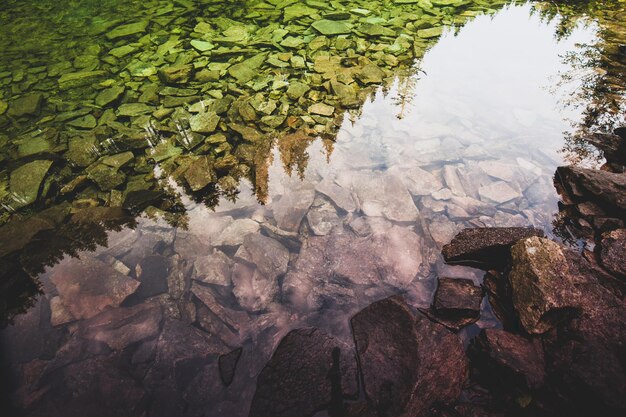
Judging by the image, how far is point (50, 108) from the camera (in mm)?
5496

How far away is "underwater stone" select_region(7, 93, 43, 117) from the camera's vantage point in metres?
5.35

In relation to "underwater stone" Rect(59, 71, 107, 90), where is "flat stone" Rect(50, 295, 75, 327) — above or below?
below

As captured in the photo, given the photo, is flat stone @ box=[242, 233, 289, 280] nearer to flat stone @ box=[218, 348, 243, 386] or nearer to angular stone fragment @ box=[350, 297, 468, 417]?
flat stone @ box=[218, 348, 243, 386]

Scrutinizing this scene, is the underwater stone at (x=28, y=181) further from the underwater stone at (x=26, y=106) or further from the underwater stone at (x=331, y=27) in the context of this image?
the underwater stone at (x=331, y=27)

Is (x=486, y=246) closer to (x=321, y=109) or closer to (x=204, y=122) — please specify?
(x=321, y=109)

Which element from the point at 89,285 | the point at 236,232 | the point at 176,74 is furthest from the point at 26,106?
the point at 236,232

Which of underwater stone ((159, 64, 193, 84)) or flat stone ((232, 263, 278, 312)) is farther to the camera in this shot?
underwater stone ((159, 64, 193, 84))

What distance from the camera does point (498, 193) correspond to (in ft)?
13.0

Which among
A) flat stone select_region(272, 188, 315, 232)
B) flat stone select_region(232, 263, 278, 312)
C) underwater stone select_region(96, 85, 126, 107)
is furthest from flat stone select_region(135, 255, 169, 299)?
underwater stone select_region(96, 85, 126, 107)

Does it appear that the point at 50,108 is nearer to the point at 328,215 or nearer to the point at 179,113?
the point at 179,113

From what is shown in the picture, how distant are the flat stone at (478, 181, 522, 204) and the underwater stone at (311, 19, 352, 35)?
17.3 feet

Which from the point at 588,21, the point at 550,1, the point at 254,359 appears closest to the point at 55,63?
the point at 254,359

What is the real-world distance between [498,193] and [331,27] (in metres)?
5.74

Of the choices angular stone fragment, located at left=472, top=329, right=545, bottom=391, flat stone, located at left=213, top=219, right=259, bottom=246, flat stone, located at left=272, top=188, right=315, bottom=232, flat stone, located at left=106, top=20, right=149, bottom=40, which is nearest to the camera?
angular stone fragment, located at left=472, top=329, right=545, bottom=391
